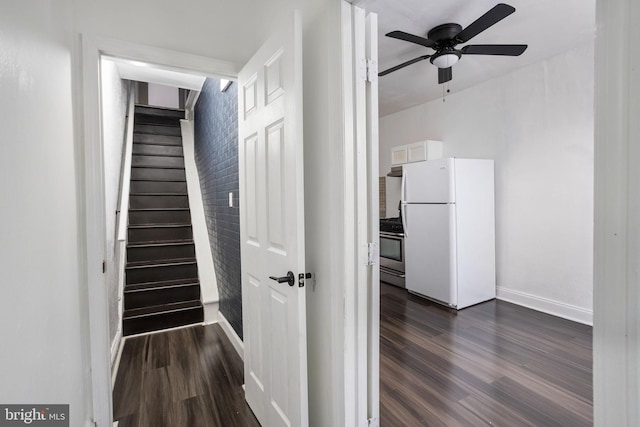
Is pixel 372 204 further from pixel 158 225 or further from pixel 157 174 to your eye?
pixel 157 174

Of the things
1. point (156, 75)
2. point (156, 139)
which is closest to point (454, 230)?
point (156, 75)

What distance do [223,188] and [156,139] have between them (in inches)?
108

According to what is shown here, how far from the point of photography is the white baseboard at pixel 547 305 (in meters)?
3.12

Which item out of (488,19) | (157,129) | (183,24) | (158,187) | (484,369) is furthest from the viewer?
(157,129)

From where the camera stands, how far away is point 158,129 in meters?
5.19

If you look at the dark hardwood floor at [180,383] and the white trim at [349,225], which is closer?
the white trim at [349,225]

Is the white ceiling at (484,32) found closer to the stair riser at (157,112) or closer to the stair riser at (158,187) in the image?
the stair riser at (158,187)

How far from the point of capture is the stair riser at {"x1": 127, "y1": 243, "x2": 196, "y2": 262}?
142 inches

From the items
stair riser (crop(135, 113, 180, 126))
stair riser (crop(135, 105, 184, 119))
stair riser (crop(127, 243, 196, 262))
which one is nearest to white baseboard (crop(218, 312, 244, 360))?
stair riser (crop(127, 243, 196, 262))

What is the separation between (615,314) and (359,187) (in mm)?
920

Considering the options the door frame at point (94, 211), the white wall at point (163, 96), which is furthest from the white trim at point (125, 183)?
the white wall at point (163, 96)

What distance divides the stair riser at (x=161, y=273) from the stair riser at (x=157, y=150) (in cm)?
211

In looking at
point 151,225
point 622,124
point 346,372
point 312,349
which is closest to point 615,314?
point 622,124

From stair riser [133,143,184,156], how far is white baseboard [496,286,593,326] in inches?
203
